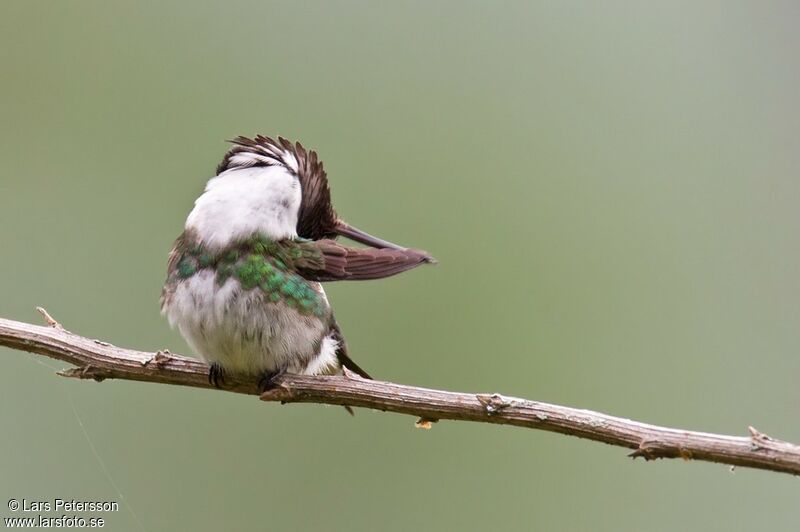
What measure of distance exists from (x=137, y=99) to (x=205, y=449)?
2943mm

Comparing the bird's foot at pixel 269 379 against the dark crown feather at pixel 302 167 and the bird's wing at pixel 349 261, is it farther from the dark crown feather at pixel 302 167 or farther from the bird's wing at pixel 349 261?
the dark crown feather at pixel 302 167

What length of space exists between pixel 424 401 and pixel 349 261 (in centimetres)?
65

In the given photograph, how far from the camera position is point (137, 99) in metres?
7.02

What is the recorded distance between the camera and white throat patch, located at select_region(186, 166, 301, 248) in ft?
11.5

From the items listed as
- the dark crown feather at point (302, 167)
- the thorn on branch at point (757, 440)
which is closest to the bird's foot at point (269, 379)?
the dark crown feather at point (302, 167)

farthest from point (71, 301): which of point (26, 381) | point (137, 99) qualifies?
point (137, 99)

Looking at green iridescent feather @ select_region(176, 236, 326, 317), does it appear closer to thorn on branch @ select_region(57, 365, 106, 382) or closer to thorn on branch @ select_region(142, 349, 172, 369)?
thorn on branch @ select_region(142, 349, 172, 369)

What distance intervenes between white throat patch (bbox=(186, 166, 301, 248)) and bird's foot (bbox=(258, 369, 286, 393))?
52 cm

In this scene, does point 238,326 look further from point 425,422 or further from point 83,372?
point 425,422

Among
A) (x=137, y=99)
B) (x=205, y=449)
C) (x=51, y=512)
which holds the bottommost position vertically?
(x=51, y=512)

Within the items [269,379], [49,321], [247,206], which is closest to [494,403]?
[269,379]

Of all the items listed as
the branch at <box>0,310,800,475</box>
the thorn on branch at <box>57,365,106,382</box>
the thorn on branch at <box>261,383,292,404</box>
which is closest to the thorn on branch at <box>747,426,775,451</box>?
the branch at <box>0,310,800,475</box>

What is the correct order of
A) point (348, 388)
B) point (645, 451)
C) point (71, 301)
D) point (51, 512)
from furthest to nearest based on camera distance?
point (71, 301) < point (51, 512) < point (348, 388) < point (645, 451)

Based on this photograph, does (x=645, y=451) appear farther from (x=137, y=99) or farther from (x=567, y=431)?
(x=137, y=99)
